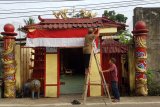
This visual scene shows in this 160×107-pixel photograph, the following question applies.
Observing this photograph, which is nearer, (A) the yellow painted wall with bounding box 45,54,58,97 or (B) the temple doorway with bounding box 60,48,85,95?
(A) the yellow painted wall with bounding box 45,54,58,97

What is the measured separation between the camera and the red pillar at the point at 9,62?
16.2 meters

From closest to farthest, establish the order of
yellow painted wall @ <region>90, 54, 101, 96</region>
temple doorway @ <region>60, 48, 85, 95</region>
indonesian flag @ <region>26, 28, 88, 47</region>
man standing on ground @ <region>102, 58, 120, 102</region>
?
man standing on ground @ <region>102, 58, 120, 102</region>
indonesian flag @ <region>26, 28, 88, 47</region>
yellow painted wall @ <region>90, 54, 101, 96</region>
temple doorway @ <region>60, 48, 85, 95</region>

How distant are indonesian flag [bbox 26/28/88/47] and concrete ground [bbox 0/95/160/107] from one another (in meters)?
2.06

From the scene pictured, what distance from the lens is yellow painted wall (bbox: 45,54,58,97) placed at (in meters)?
16.1

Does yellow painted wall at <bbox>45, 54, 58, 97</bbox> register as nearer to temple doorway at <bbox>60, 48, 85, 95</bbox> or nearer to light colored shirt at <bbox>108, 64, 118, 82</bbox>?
temple doorway at <bbox>60, 48, 85, 95</bbox>

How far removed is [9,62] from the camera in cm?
1630

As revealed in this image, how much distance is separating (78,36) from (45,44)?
1.29 m

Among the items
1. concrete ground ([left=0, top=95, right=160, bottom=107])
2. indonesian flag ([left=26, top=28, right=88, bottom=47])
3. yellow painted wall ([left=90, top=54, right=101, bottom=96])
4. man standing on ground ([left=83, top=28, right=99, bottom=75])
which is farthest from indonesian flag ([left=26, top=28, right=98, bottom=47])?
concrete ground ([left=0, top=95, right=160, bottom=107])

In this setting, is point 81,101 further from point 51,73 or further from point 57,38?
point 57,38

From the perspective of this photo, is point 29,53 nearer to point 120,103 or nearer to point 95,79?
point 95,79

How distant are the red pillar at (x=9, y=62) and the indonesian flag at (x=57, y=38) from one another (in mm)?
1008

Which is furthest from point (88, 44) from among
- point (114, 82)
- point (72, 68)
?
point (72, 68)

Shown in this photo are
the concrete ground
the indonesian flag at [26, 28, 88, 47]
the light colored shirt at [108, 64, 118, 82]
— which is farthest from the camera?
the indonesian flag at [26, 28, 88, 47]

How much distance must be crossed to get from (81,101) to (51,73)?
215cm
